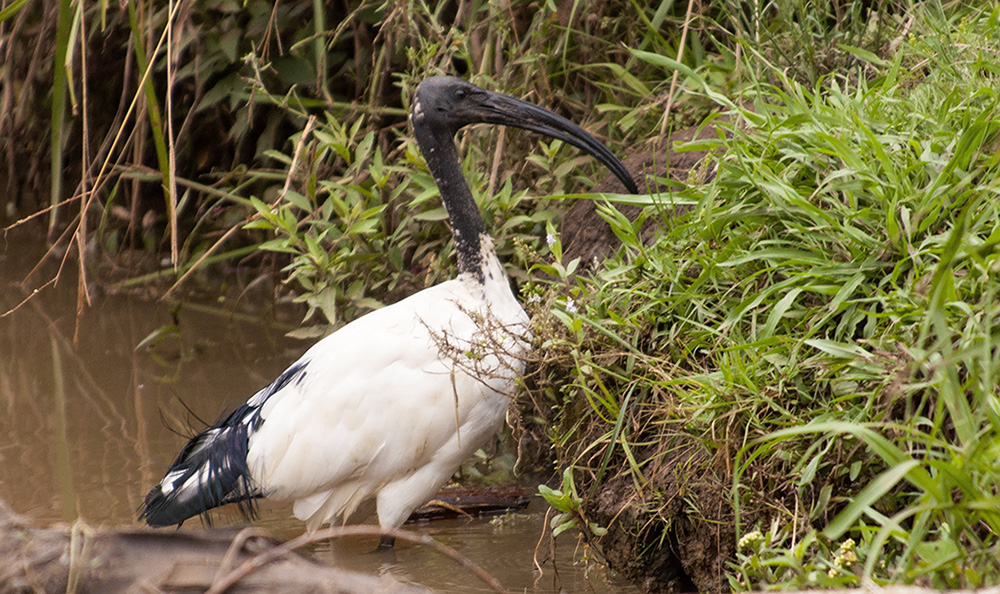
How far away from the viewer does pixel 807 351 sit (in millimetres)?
2723

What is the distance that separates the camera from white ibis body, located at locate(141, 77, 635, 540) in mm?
3537

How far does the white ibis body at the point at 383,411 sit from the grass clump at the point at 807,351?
1.07ft

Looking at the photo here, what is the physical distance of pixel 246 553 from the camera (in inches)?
82.2

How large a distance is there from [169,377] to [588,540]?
9.90 ft

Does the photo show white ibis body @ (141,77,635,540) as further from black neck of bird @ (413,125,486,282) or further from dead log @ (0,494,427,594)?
dead log @ (0,494,427,594)

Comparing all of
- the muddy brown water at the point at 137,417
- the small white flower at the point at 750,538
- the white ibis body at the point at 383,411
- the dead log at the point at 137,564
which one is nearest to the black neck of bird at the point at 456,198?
the white ibis body at the point at 383,411

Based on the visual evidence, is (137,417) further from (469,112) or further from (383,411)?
(469,112)

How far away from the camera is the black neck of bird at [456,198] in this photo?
12.5 feet

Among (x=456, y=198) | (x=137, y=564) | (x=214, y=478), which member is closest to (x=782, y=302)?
(x=456, y=198)

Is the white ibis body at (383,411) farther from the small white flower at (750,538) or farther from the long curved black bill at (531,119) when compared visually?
the small white flower at (750,538)

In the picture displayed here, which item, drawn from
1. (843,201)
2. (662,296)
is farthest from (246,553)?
(843,201)

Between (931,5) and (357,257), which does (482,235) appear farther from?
(931,5)

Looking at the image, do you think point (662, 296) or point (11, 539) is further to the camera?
point (662, 296)

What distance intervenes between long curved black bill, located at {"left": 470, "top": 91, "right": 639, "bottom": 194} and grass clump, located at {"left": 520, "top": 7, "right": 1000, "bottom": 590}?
0.59 m
